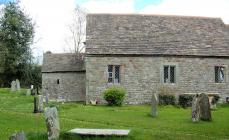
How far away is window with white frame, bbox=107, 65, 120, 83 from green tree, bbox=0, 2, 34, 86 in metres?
23.2

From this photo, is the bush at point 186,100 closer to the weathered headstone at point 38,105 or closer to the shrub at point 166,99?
the shrub at point 166,99

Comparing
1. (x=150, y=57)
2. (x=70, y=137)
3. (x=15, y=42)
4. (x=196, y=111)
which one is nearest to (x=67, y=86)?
(x=150, y=57)

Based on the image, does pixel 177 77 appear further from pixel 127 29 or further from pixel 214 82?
pixel 127 29

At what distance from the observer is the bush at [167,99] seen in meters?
36.0

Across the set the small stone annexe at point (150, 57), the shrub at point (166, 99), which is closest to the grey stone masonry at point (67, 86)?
the small stone annexe at point (150, 57)

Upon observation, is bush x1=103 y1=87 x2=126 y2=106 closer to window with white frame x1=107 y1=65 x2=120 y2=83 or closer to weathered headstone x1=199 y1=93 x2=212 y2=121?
window with white frame x1=107 y1=65 x2=120 y2=83

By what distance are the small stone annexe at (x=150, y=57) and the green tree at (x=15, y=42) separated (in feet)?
68.4

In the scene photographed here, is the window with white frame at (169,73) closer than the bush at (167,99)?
No

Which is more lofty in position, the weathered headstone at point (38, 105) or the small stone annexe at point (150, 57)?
the small stone annexe at point (150, 57)

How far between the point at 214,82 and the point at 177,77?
320 cm

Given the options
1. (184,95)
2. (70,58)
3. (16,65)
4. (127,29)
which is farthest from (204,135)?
(16,65)

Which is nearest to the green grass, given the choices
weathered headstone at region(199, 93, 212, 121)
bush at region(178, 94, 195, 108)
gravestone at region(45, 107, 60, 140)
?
gravestone at region(45, 107, 60, 140)

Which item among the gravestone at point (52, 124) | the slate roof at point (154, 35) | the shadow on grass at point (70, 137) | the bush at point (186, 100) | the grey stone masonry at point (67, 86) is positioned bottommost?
the shadow on grass at point (70, 137)

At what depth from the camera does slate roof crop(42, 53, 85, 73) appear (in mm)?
44803
